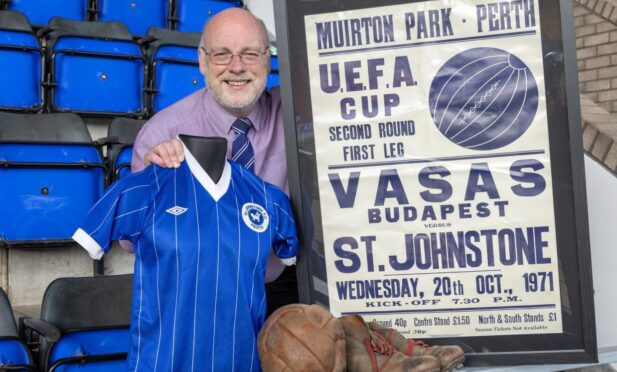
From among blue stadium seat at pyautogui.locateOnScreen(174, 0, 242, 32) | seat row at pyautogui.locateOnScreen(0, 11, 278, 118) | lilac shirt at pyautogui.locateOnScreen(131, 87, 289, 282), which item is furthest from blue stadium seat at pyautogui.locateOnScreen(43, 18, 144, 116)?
lilac shirt at pyautogui.locateOnScreen(131, 87, 289, 282)

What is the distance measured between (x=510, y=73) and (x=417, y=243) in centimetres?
48

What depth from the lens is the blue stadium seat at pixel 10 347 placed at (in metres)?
2.37

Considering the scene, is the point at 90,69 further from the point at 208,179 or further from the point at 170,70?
the point at 208,179

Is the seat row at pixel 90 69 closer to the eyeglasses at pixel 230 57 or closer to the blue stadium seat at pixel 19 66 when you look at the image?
the blue stadium seat at pixel 19 66

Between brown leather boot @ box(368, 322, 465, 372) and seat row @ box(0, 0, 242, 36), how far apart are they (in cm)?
304

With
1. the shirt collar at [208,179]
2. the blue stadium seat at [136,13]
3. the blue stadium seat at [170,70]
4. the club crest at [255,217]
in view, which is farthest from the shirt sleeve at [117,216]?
the blue stadium seat at [136,13]

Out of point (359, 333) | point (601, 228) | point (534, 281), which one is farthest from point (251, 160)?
point (601, 228)

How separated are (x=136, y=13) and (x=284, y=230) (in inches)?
122

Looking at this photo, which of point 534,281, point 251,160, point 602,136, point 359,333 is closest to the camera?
point 359,333

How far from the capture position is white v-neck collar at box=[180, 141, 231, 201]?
1858 mm

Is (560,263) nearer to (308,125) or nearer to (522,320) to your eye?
(522,320)

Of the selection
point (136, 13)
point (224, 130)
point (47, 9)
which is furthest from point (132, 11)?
point (224, 130)

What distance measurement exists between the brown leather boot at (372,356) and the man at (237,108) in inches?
16.5

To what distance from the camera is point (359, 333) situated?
178 centimetres
